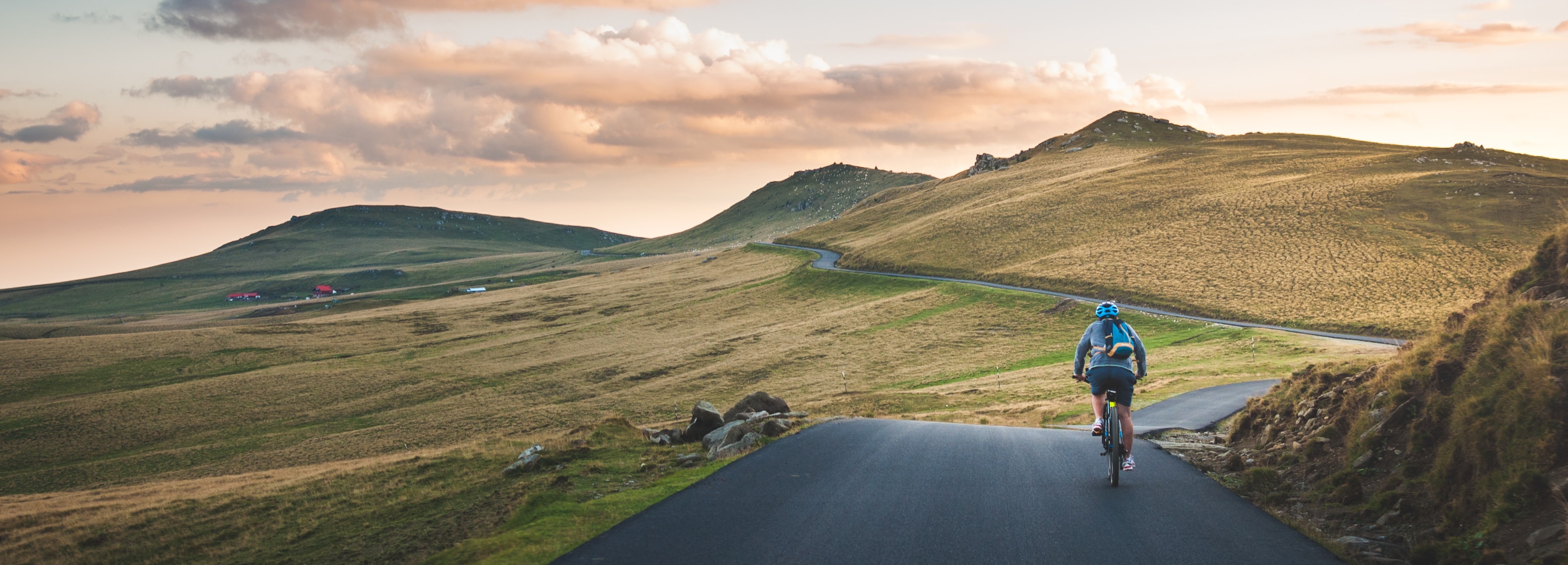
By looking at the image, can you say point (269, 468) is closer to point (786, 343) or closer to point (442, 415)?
point (442, 415)

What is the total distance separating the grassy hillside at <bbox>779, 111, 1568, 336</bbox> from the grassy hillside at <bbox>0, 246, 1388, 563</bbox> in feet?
29.0

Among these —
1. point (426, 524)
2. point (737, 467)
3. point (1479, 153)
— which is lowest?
point (426, 524)

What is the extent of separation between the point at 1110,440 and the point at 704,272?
445 ft

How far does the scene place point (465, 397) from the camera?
6334cm

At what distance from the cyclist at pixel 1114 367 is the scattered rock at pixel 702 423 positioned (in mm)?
10408

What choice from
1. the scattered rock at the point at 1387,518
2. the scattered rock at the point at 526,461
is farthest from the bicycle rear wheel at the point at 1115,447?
the scattered rock at the point at 526,461

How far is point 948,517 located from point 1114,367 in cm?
411

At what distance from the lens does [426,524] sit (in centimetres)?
1723

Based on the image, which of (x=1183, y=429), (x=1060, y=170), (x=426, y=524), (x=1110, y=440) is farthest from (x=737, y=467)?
(x=1060, y=170)

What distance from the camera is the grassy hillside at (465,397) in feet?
64.3

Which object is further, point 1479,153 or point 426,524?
point 1479,153

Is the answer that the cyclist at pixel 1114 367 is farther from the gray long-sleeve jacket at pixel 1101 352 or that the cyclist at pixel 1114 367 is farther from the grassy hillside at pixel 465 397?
the grassy hillside at pixel 465 397

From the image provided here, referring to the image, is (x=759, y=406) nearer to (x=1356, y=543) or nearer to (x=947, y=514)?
(x=947, y=514)

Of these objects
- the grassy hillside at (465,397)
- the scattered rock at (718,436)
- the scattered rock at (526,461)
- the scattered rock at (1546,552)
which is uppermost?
the scattered rock at (1546,552)
